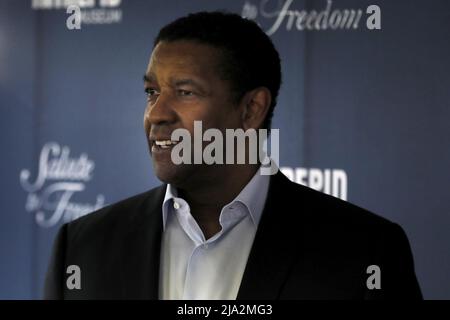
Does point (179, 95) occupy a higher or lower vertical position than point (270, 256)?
higher

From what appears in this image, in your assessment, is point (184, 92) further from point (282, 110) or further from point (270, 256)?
point (282, 110)

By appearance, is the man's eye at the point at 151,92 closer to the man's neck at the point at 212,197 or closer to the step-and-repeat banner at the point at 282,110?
the man's neck at the point at 212,197

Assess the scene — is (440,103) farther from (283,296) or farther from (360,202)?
(283,296)

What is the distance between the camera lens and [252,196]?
64 centimetres

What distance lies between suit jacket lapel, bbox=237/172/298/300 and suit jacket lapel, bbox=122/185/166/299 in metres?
0.08

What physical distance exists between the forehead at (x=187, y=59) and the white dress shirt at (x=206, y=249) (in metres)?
0.12

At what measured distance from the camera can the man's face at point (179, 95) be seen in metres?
0.61

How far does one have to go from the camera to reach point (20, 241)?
49.7 inches

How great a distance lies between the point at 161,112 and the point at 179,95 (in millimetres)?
24

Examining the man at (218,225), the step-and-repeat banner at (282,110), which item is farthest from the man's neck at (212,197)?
the step-and-repeat banner at (282,110)

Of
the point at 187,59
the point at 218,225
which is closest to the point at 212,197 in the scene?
the point at 218,225

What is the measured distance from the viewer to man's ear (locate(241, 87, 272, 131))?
65 cm

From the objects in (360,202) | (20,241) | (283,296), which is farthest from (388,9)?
(20,241)

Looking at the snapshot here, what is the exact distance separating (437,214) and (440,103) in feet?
0.51
